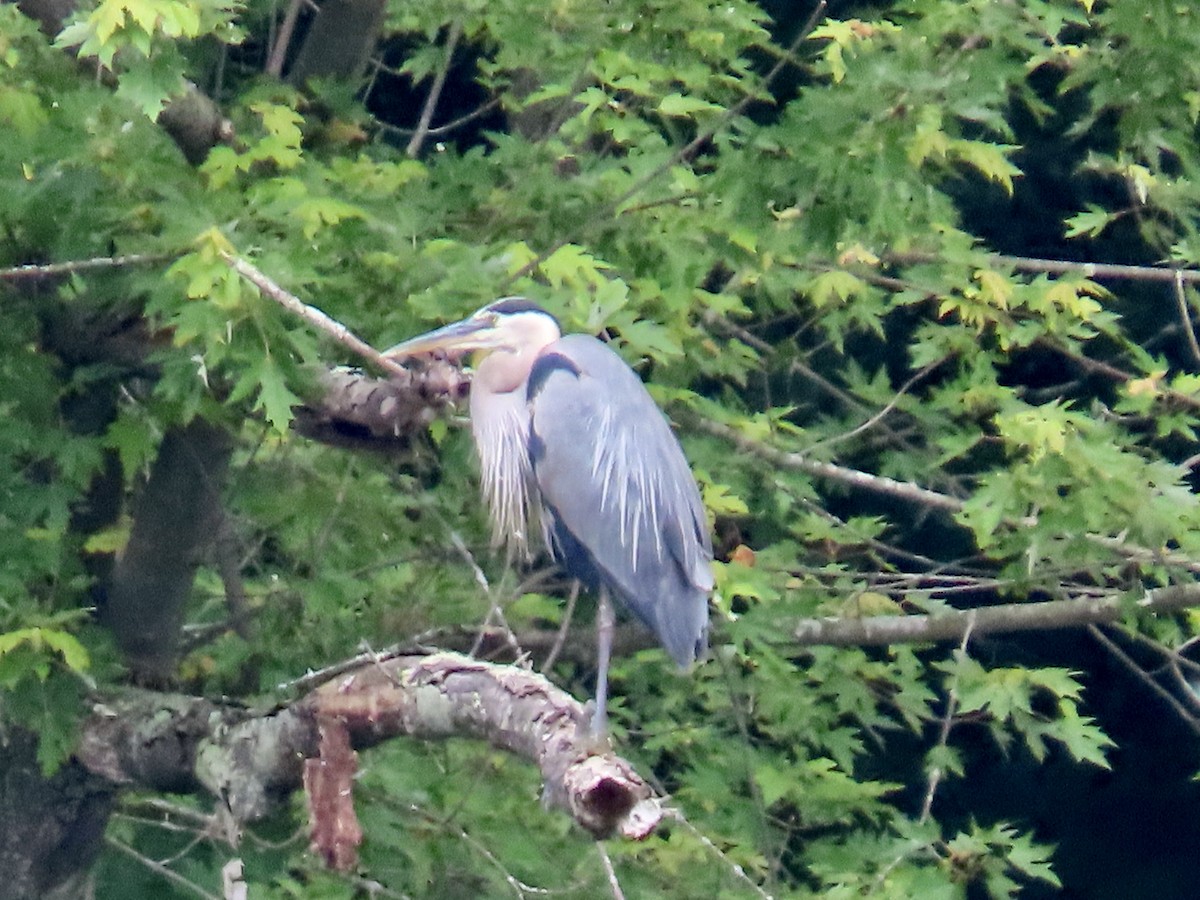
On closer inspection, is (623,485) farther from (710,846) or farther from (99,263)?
(99,263)

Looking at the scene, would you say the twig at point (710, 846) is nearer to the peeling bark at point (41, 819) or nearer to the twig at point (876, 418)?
the twig at point (876, 418)

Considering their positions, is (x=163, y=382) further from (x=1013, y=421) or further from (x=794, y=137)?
(x=1013, y=421)

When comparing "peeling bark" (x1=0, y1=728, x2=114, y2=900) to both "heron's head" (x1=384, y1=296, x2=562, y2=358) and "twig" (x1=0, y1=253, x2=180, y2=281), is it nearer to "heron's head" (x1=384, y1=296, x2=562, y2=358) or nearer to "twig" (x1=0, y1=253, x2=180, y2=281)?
"twig" (x1=0, y1=253, x2=180, y2=281)

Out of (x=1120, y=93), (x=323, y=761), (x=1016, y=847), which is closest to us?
(x=323, y=761)

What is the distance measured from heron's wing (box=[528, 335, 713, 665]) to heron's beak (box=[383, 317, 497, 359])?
0.28 meters

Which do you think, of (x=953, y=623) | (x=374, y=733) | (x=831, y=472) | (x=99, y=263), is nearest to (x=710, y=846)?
(x=374, y=733)

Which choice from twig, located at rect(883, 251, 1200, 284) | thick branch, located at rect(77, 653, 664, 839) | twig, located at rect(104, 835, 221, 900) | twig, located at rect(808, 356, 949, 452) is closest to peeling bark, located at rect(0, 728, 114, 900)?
twig, located at rect(104, 835, 221, 900)

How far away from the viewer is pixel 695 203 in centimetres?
371

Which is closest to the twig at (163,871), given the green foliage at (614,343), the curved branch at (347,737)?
the green foliage at (614,343)

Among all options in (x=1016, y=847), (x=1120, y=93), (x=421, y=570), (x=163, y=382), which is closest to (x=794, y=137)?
(x=1120, y=93)

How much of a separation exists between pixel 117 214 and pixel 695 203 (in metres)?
1.24

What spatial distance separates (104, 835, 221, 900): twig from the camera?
4.09 metres

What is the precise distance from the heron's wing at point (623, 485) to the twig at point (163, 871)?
1.34 metres

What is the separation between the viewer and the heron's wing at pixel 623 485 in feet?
11.3
